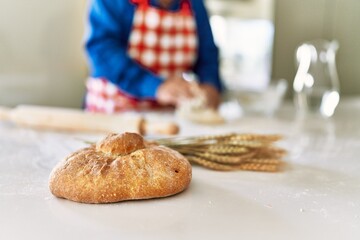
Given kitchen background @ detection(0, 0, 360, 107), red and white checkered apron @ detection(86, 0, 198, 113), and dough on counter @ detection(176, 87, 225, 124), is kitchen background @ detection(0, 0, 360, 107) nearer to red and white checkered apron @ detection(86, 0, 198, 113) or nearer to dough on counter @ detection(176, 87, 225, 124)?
red and white checkered apron @ detection(86, 0, 198, 113)

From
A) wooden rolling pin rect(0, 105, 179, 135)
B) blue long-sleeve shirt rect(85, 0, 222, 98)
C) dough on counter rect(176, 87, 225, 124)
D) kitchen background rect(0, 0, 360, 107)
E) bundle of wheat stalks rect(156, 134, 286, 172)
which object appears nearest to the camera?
bundle of wheat stalks rect(156, 134, 286, 172)

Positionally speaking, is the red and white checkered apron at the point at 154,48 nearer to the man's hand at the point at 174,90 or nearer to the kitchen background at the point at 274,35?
the man's hand at the point at 174,90

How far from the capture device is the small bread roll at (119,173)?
637 millimetres

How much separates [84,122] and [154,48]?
44cm

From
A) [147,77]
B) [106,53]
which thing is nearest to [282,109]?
[147,77]

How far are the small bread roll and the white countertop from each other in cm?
1

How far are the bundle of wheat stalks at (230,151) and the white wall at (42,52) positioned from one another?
2.53 feet

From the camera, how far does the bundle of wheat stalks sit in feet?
2.62

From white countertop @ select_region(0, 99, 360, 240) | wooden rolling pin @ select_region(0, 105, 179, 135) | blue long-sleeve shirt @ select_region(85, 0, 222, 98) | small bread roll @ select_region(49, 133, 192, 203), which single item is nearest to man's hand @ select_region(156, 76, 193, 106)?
blue long-sleeve shirt @ select_region(85, 0, 222, 98)

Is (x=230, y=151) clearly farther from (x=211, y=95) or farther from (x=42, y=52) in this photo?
(x=42, y=52)

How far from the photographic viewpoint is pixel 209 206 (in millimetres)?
649

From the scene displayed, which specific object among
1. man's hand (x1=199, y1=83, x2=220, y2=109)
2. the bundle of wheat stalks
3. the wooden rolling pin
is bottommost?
man's hand (x1=199, y1=83, x2=220, y2=109)

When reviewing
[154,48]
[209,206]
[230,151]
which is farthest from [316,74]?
[209,206]

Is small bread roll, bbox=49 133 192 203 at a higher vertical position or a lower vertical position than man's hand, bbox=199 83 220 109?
higher
